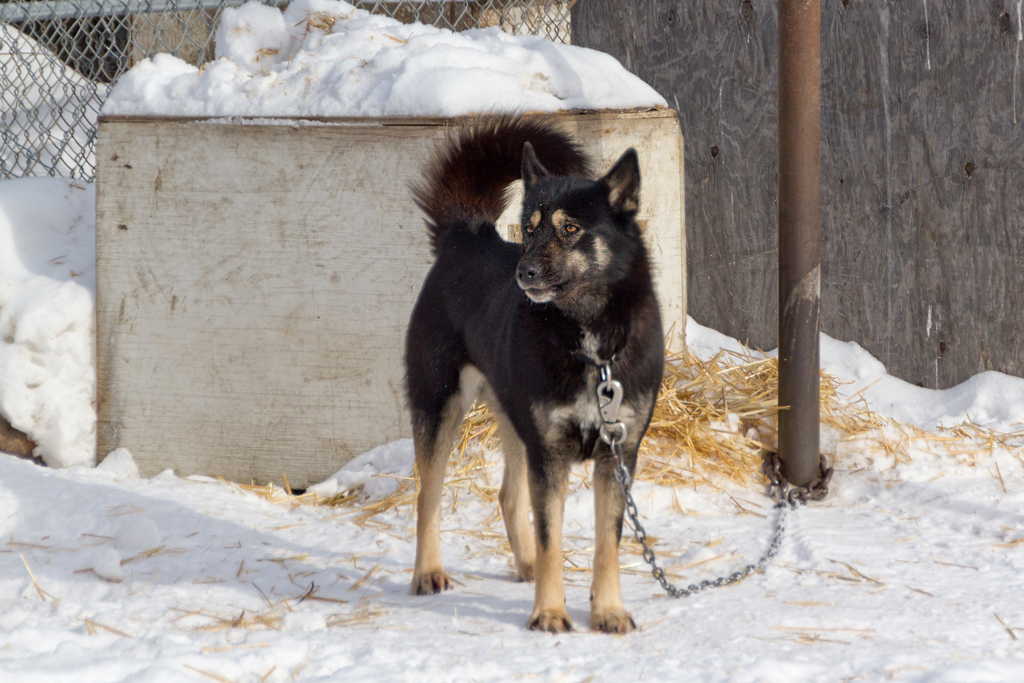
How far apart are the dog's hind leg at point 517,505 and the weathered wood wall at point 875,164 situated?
8.09 ft

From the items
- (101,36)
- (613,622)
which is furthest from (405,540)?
(101,36)

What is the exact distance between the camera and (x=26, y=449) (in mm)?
4219

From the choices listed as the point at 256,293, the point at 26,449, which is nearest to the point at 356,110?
the point at 256,293

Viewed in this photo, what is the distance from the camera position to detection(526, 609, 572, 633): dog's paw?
2549 millimetres

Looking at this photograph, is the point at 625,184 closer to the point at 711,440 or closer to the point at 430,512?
the point at 430,512

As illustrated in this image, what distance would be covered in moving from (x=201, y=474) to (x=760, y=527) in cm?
268

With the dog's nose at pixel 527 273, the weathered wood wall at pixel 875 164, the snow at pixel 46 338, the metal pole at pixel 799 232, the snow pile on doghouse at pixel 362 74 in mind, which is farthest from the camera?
the weathered wood wall at pixel 875 164

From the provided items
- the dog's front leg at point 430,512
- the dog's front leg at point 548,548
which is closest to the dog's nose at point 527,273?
the dog's front leg at point 548,548

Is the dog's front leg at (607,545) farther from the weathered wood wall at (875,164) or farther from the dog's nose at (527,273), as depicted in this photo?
the weathered wood wall at (875,164)

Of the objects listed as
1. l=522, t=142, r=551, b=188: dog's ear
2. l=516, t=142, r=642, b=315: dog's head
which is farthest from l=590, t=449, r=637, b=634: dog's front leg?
l=522, t=142, r=551, b=188: dog's ear

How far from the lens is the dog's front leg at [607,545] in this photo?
258cm

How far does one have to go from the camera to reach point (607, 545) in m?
2.58

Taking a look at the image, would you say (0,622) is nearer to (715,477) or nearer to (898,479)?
(715,477)

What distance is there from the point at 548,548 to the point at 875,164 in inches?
124
